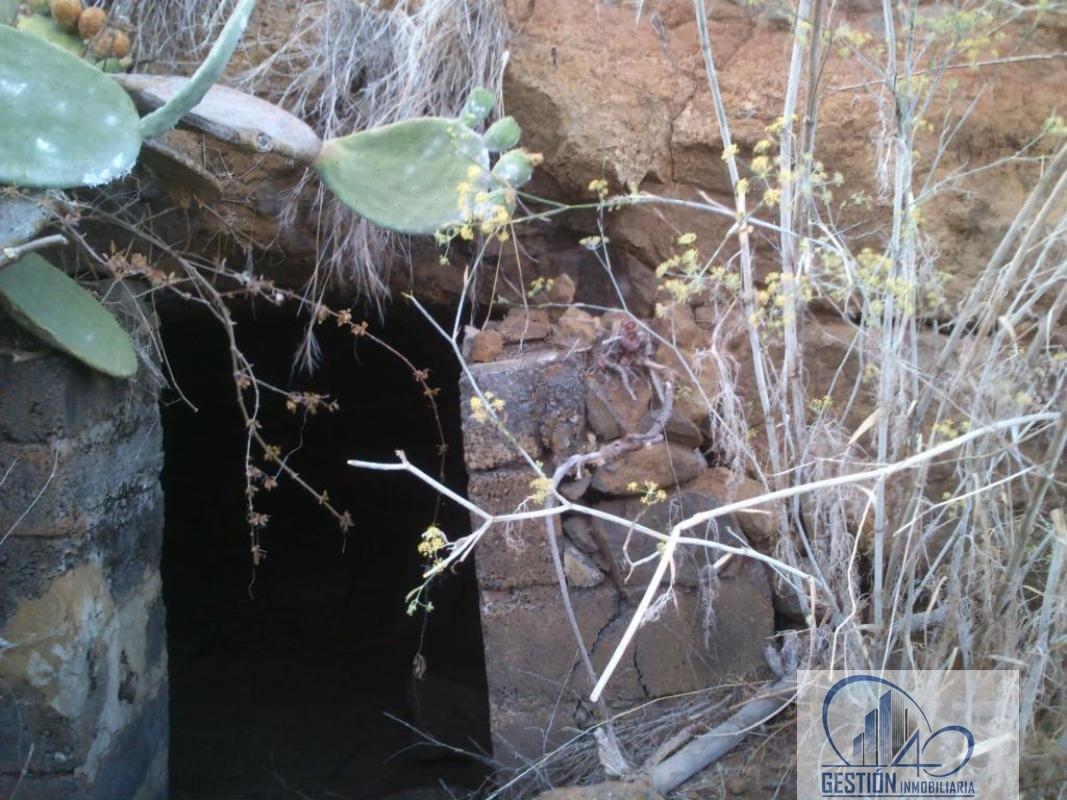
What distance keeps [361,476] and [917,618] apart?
140 inches

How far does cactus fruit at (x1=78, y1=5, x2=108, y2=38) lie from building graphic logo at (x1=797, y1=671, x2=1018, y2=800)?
6.48ft

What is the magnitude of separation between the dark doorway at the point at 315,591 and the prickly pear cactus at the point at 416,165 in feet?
4.01

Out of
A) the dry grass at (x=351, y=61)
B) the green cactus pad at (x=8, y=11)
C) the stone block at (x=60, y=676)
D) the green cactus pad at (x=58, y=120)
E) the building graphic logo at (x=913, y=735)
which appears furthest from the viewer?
the dry grass at (x=351, y=61)

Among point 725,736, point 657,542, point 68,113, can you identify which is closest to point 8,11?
point 68,113

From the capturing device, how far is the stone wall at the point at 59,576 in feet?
7.58

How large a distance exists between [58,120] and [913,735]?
180 cm

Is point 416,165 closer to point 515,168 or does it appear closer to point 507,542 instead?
point 515,168

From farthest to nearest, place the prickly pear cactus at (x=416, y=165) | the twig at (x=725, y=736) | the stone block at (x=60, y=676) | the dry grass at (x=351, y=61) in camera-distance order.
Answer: the dry grass at (x=351, y=61) < the stone block at (x=60, y=676) < the prickly pear cactus at (x=416, y=165) < the twig at (x=725, y=736)

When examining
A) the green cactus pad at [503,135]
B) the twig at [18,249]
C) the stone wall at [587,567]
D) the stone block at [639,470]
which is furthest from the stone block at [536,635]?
the twig at [18,249]

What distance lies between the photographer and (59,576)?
7.71ft

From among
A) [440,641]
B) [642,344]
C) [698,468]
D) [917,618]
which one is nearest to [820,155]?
[642,344]

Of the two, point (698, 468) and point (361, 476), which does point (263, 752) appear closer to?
point (361, 476)

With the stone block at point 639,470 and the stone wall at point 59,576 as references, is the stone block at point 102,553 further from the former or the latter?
the stone block at point 639,470

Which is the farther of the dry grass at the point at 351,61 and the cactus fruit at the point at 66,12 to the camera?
the dry grass at the point at 351,61
